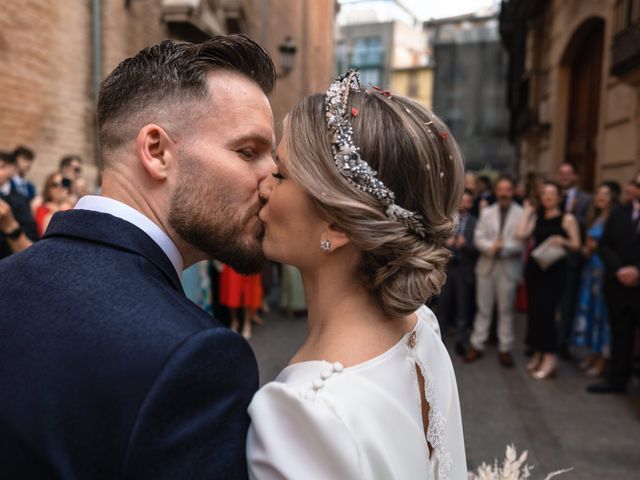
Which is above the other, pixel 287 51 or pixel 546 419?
pixel 287 51

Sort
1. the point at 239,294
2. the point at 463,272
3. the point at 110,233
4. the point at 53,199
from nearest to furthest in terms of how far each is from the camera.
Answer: the point at 110,233, the point at 53,199, the point at 463,272, the point at 239,294

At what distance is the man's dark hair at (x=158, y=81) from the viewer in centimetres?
156

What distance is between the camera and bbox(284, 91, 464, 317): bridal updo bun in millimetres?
1346

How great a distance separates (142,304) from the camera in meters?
1.10

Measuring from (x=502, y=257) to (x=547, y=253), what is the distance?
1.92ft

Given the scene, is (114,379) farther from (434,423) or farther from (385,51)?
(385,51)

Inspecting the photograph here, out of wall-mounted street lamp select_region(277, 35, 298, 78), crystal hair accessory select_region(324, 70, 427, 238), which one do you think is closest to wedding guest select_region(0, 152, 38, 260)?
crystal hair accessory select_region(324, 70, 427, 238)

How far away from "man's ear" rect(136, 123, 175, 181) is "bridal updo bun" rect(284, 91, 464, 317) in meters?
0.33

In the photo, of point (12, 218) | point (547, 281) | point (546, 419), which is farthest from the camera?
point (547, 281)

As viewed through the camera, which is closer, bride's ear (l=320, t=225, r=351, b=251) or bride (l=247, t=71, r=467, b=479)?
bride (l=247, t=71, r=467, b=479)

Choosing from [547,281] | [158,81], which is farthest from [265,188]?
[547,281]

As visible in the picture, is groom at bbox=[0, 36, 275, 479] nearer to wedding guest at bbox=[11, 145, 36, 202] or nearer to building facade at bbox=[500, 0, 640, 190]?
wedding guest at bbox=[11, 145, 36, 202]

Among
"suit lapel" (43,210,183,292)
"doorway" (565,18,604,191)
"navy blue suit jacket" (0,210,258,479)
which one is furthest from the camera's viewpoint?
"doorway" (565,18,604,191)

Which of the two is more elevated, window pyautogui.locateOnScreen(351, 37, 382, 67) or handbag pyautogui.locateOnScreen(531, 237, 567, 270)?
window pyautogui.locateOnScreen(351, 37, 382, 67)
